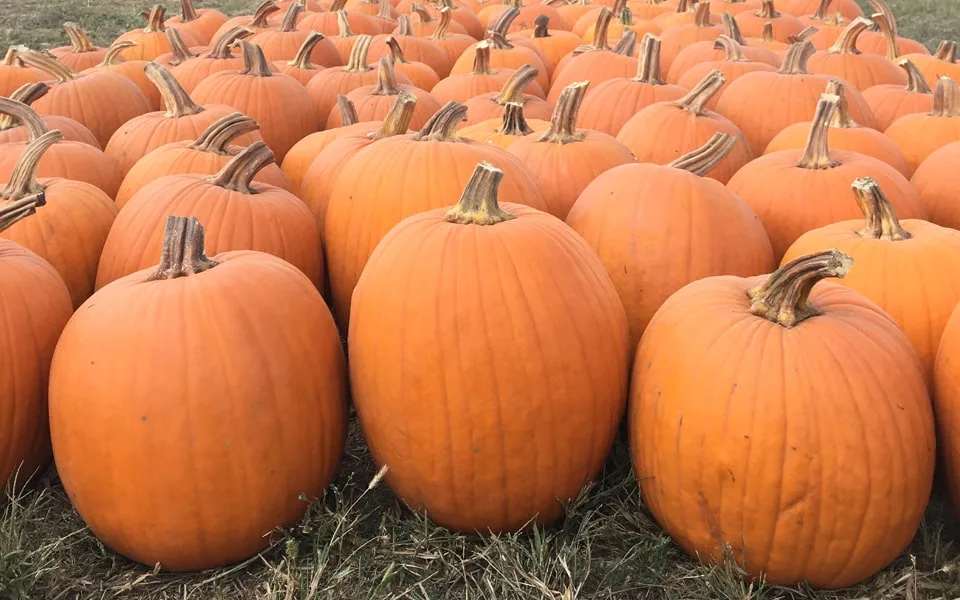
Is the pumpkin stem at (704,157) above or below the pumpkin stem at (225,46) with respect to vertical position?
below

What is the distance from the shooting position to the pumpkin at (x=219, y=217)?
2.96 meters

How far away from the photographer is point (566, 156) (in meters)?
3.57

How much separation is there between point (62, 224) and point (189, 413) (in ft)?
4.14

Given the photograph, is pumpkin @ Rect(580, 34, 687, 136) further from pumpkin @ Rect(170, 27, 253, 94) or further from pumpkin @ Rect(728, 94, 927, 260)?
pumpkin @ Rect(170, 27, 253, 94)

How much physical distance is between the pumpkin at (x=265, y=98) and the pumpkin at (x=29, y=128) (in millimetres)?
649

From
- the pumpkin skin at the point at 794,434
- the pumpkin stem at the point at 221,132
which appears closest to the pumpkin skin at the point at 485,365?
the pumpkin skin at the point at 794,434

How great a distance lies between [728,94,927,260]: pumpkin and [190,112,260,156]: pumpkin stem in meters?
2.03

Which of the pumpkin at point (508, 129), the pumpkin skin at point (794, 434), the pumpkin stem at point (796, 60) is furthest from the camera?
the pumpkin stem at point (796, 60)

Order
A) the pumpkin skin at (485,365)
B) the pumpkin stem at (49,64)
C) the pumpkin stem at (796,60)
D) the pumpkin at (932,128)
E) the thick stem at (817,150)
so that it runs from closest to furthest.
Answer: the pumpkin skin at (485,365), the thick stem at (817,150), the pumpkin at (932,128), the pumpkin stem at (49,64), the pumpkin stem at (796,60)

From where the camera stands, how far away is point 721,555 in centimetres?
234

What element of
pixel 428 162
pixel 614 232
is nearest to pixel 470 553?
pixel 614 232

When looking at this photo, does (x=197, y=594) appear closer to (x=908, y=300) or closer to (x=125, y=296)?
(x=125, y=296)

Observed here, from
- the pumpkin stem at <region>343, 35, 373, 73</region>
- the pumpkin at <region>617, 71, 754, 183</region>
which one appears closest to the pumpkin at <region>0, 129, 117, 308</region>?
the pumpkin at <region>617, 71, 754, 183</region>

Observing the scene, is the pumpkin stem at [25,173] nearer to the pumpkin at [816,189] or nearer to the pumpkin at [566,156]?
the pumpkin at [566,156]
